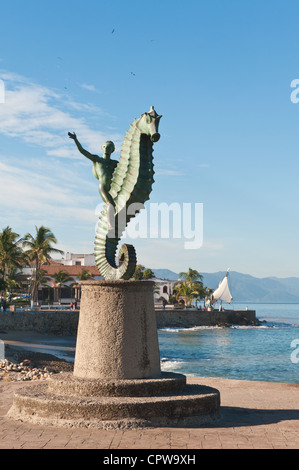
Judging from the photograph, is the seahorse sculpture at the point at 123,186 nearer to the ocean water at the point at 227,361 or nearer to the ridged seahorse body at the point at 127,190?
the ridged seahorse body at the point at 127,190

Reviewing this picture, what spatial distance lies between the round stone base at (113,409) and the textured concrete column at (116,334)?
452mm

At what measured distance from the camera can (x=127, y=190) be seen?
10.1 metres

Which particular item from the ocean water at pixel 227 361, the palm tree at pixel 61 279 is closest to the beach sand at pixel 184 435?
the ocean water at pixel 227 361

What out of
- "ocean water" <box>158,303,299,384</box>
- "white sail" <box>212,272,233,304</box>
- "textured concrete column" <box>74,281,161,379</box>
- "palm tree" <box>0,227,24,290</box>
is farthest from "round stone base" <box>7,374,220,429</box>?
"white sail" <box>212,272,233,304</box>

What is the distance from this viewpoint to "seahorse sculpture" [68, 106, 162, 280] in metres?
9.92

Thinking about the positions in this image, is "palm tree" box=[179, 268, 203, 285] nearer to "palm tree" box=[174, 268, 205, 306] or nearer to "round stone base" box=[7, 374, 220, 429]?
"palm tree" box=[174, 268, 205, 306]

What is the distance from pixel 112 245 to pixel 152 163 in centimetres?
175

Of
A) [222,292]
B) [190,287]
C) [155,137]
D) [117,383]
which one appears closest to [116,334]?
[117,383]

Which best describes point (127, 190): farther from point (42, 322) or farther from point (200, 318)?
point (200, 318)

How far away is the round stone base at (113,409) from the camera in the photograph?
317 inches

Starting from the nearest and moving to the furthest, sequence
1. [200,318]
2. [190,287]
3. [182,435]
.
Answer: [182,435] → [200,318] → [190,287]

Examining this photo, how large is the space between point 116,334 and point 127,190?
2.71m

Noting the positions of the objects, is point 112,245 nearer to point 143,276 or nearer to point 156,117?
point 156,117
